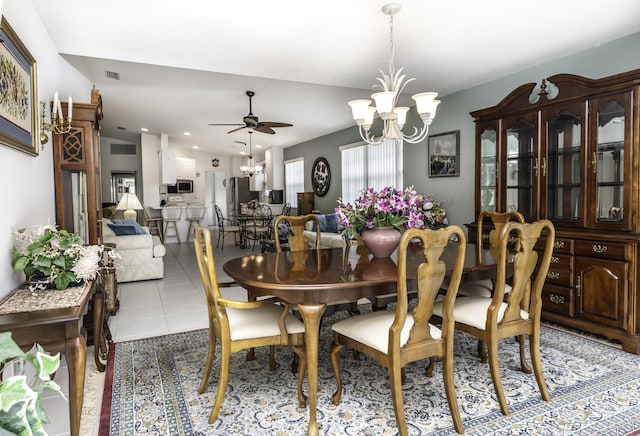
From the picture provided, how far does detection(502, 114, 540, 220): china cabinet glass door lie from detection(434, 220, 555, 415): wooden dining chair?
1.52m

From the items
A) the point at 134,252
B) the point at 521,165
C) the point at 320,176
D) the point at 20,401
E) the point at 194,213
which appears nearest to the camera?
the point at 20,401

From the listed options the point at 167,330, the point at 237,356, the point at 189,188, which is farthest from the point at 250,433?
the point at 189,188

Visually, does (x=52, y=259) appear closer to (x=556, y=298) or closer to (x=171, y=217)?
(x=556, y=298)

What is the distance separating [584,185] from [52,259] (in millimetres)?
3654

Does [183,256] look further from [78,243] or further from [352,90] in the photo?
[78,243]

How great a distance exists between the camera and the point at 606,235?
2.93 meters

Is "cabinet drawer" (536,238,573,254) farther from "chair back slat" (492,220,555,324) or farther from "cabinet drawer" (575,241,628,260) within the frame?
"chair back slat" (492,220,555,324)

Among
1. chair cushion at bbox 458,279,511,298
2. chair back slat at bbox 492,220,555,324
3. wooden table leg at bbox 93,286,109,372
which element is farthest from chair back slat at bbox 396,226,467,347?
wooden table leg at bbox 93,286,109,372

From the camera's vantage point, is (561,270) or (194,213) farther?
(194,213)

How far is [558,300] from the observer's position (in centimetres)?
330

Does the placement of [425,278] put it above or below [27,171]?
below

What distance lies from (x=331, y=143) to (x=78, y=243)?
22.4 feet

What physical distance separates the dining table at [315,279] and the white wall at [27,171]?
43.9 inches

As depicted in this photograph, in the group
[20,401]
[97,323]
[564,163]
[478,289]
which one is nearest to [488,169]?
[564,163]
